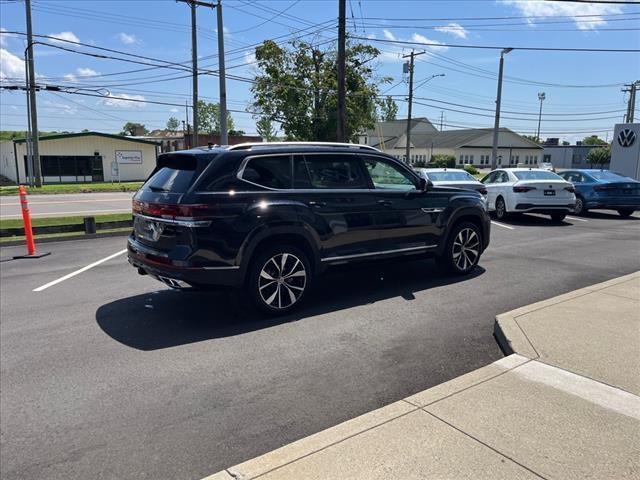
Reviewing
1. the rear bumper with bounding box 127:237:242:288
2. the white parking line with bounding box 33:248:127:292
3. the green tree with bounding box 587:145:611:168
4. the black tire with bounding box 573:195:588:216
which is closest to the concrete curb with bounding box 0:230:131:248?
the white parking line with bounding box 33:248:127:292

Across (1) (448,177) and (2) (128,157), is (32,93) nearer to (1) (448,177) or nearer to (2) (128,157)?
(2) (128,157)

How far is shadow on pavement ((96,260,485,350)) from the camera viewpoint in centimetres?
511

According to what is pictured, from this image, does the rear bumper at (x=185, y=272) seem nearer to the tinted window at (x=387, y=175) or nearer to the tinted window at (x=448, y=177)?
the tinted window at (x=387, y=175)

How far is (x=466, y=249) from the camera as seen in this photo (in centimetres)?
736

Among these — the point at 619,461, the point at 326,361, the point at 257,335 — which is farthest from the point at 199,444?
the point at 619,461

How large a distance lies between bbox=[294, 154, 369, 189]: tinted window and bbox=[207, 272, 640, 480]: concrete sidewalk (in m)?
2.69

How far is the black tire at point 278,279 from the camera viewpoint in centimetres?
531

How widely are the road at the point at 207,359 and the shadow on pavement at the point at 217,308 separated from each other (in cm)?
3

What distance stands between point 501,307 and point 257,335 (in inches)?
114

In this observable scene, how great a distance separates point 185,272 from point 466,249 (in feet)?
14.1

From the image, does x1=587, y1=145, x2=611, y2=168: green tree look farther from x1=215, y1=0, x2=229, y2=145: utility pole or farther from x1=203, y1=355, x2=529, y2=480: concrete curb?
x1=203, y1=355, x2=529, y2=480: concrete curb

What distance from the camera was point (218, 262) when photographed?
198 inches

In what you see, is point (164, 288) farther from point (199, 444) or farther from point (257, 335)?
point (199, 444)

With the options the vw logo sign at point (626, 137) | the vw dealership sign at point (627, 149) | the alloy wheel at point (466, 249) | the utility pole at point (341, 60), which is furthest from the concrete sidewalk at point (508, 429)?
the vw logo sign at point (626, 137)
